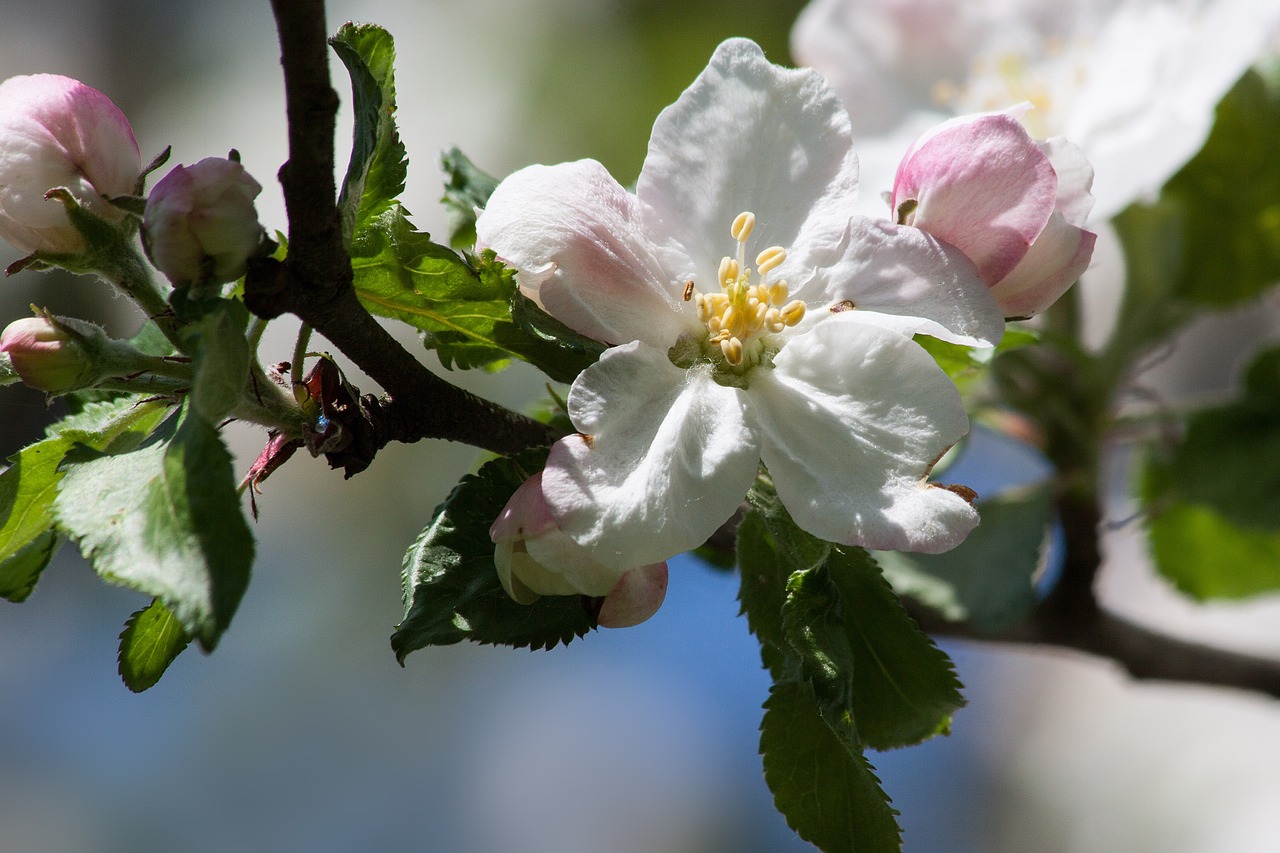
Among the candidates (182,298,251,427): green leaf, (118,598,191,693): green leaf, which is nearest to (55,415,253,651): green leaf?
(182,298,251,427): green leaf

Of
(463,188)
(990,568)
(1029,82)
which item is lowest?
(990,568)

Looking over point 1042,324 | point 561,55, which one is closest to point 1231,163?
point 1042,324

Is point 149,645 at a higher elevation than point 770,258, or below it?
below

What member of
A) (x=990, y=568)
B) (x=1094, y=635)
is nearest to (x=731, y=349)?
(x=990, y=568)

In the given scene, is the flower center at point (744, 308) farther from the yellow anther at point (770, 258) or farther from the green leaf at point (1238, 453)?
the green leaf at point (1238, 453)

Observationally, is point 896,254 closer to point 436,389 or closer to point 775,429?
point 775,429

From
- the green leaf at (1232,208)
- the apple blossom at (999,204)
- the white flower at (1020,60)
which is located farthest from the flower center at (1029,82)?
the apple blossom at (999,204)

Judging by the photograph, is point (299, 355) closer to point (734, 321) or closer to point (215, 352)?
point (215, 352)
